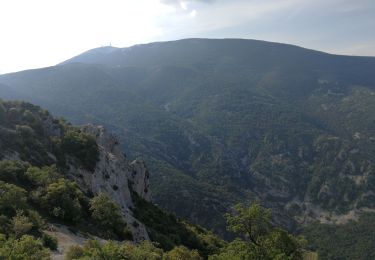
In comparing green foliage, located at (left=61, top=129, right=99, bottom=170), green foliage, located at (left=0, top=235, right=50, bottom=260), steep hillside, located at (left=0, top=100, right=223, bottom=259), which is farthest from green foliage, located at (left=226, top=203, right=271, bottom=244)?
green foliage, located at (left=61, top=129, right=99, bottom=170)

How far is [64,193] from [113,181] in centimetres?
1953

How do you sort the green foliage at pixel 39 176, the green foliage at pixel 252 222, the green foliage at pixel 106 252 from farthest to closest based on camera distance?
the green foliage at pixel 39 176 < the green foliage at pixel 252 222 < the green foliage at pixel 106 252

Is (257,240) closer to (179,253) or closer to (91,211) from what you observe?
(179,253)

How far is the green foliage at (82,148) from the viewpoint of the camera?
64.1 m

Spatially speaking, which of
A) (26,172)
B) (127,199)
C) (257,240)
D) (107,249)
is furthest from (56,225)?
(127,199)

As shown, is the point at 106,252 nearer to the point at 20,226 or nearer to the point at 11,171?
the point at 20,226

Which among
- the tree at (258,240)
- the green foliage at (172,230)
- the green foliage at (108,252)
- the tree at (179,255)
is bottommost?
the green foliage at (172,230)

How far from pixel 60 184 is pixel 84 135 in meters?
21.6

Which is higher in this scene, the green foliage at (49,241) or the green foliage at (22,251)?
the green foliage at (22,251)

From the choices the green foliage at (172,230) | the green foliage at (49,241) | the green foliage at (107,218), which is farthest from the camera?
the green foliage at (172,230)

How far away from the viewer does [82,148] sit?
65.7 metres

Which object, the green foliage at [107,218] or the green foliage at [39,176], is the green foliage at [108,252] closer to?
the green foliage at [107,218]

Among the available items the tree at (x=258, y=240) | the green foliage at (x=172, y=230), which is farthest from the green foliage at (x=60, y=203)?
the green foliage at (x=172, y=230)

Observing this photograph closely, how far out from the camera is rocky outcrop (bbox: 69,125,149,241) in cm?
5756
